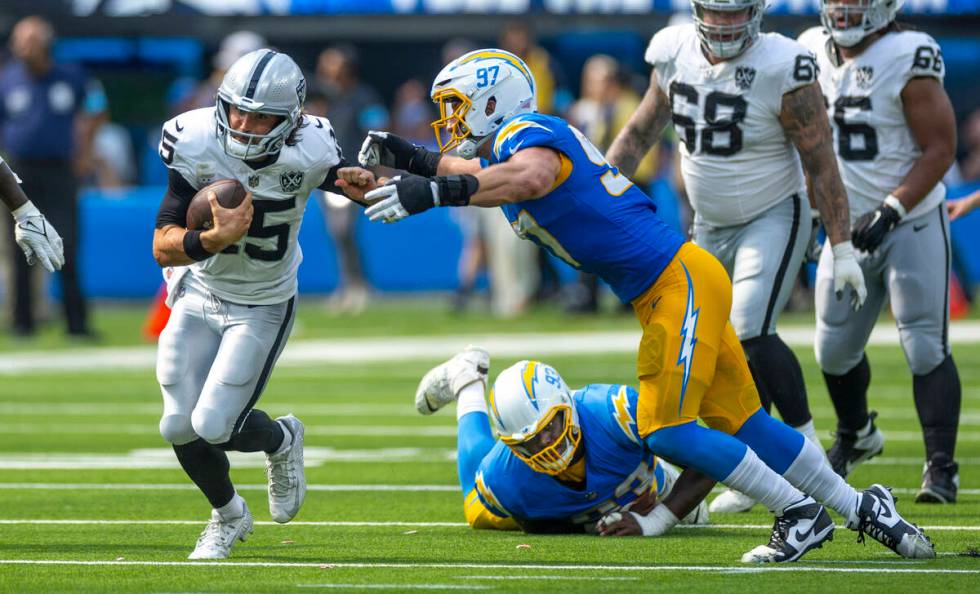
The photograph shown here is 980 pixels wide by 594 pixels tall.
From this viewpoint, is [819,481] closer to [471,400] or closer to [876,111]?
[471,400]

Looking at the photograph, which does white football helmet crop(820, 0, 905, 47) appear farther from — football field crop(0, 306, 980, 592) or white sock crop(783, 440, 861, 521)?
white sock crop(783, 440, 861, 521)

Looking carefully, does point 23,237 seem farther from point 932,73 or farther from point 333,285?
point 333,285

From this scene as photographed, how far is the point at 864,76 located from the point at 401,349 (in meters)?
6.40

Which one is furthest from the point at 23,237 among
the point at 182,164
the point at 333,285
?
the point at 333,285

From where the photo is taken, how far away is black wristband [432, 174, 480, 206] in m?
5.07

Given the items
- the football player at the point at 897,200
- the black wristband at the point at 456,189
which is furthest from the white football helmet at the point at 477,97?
the football player at the point at 897,200

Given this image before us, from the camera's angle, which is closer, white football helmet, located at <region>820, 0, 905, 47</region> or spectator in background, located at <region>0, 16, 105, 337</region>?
white football helmet, located at <region>820, 0, 905, 47</region>

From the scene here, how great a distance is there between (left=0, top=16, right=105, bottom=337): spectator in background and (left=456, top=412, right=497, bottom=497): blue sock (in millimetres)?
7005

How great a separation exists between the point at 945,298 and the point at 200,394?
2.87 meters

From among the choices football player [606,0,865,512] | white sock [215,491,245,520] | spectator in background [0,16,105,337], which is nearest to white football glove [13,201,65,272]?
white sock [215,491,245,520]

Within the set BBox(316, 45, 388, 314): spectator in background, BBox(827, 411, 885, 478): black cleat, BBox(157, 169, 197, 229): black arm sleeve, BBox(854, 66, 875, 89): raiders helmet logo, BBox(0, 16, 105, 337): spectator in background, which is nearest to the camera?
BBox(157, 169, 197, 229): black arm sleeve

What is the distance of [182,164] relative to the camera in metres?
5.75

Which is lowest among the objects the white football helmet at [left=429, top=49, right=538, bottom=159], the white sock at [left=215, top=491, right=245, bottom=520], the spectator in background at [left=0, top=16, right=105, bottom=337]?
the spectator in background at [left=0, top=16, right=105, bottom=337]

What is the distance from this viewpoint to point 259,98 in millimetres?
5539
